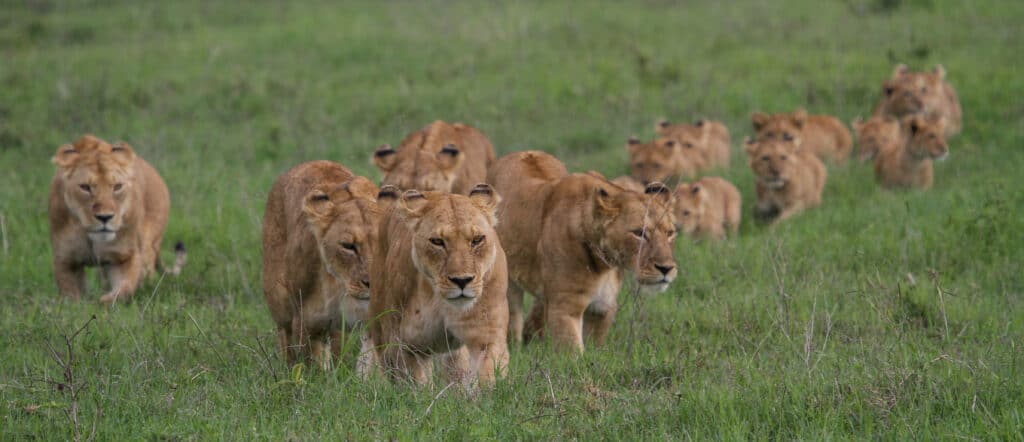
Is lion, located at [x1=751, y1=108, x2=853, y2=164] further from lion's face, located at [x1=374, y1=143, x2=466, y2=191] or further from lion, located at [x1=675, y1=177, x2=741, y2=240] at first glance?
lion's face, located at [x1=374, y1=143, x2=466, y2=191]

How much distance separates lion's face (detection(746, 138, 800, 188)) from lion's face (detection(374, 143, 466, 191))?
14.4 feet

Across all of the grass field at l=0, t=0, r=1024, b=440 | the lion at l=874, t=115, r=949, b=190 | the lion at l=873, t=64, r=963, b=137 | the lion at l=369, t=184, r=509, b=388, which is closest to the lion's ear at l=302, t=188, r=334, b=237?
the lion at l=369, t=184, r=509, b=388

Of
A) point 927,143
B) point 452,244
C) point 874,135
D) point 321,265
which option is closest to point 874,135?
point 874,135

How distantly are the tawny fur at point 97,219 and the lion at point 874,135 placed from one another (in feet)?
26.3

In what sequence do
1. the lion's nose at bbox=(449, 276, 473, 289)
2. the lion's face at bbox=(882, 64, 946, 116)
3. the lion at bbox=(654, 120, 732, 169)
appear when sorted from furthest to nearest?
the lion's face at bbox=(882, 64, 946, 116), the lion at bbox=(654, 120, 732, 169), the lion's nose at bbox=(449, 276, 473, 289)

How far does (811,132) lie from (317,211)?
29.0ft

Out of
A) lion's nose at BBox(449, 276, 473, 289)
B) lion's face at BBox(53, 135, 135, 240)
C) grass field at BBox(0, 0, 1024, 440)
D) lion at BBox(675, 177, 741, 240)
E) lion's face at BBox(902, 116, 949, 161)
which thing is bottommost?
lion at BBox(675, 177, 741, 240)

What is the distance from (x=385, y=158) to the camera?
30.6ft

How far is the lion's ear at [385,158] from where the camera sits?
30.5 feet

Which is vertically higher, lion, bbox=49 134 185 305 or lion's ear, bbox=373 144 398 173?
lion's ear, bbox=373 144 398 173

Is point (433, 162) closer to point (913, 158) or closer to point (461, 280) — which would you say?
point (461, 280)

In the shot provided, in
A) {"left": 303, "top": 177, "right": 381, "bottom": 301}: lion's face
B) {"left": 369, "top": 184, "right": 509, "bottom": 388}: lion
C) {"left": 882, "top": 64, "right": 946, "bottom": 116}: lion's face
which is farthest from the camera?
{"left": 882, "top": 64, "right": 946, "bottom": 116}: lion's face

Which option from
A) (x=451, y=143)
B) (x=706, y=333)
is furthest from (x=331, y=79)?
(x=706, y=333)

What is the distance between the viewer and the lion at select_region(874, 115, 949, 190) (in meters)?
12.8
